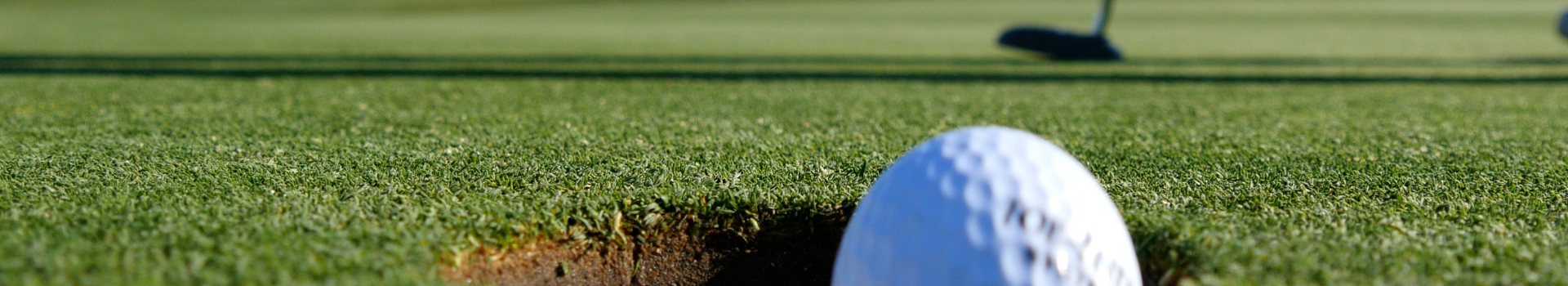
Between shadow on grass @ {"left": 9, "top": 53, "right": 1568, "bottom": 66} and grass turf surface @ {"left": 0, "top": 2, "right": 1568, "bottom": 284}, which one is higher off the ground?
shadow on grass @ {"left": 9, "top": 53, "right": 1568, "bottom": 66}

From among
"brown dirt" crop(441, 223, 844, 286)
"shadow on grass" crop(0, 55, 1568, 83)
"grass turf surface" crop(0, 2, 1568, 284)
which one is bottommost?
"brown dirt" crop(441, 223, 844, 286)

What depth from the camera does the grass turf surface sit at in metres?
1.20

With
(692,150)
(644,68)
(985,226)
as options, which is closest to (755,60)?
(644,68)

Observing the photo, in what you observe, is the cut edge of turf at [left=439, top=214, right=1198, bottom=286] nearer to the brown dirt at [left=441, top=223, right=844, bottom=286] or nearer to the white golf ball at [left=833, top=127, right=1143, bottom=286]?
the brown dirt at [left=441, top=223, right=844, bottom=286]

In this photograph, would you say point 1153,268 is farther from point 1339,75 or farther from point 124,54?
point 124,54

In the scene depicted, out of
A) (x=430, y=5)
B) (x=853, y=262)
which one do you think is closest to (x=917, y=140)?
(x=853, y=262)

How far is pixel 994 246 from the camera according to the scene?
97 centimetres

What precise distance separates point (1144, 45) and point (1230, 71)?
2.18 m

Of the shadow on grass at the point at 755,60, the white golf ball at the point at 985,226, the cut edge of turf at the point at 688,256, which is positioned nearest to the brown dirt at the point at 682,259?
the cut edge of turf at the point at 688,256

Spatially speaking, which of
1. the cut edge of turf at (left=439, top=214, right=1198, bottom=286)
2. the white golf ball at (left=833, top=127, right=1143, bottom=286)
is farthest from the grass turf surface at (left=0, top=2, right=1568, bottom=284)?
the white golf ball at (left=833, top=127, right=1143, bottom=286)

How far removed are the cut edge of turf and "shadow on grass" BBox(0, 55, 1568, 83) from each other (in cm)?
229

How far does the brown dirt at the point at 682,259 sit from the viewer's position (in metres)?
1.36

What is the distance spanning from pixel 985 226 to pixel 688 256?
647 millimetres

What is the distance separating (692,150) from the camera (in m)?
2.00
